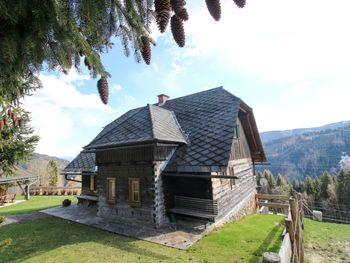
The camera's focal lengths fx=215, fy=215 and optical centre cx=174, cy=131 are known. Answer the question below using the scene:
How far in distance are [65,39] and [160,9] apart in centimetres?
92

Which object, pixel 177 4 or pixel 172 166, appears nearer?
pixel 177 4

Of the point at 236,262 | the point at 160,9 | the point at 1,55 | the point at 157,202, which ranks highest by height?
the point at 160,9

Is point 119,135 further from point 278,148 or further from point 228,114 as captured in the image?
point 278,148

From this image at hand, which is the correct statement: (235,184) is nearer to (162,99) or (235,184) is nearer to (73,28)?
(162,99)

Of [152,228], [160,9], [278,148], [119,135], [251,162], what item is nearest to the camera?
[160,9]

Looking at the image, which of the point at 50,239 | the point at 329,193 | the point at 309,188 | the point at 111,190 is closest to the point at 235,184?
the point at 111,190

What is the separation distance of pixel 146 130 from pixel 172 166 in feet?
7.15

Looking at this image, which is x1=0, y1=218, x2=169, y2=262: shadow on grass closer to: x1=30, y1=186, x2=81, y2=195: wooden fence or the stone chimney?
the stone chimney

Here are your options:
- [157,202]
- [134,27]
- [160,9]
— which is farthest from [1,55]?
[157,202]

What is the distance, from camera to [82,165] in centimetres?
1553

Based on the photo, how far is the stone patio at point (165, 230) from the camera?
8.23 metres

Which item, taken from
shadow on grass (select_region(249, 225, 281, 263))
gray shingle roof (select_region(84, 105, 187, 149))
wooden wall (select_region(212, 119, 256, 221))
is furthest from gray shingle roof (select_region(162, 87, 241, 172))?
shadow on grass (select_region(249, 225, 281, 263))

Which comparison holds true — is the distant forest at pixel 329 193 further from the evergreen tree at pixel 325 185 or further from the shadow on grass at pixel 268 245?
the shadow on grass at pixel 268 245

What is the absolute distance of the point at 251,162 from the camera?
58.2 feet
